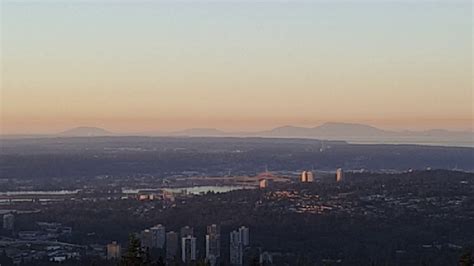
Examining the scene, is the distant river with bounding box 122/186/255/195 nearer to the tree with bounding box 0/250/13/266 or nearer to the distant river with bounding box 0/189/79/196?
the distant river with bounding box 0/189/79/196

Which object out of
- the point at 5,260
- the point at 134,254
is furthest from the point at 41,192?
the point at 134,254

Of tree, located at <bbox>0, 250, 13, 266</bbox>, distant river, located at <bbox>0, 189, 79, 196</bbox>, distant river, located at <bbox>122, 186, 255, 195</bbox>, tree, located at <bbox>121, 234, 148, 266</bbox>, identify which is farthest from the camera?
distant river, located at <bbox>122, 186, 255, 195</bbox>

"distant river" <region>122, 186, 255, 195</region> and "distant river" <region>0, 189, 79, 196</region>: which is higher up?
"distant river" <region>122, 186, 255, 195</region>

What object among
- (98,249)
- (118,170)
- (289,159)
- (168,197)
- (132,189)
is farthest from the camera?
(289,159)

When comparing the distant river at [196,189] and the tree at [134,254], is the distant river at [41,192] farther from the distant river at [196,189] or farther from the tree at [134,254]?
the tree at [134,254]

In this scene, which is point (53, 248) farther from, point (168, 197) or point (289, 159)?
point (289, 159)

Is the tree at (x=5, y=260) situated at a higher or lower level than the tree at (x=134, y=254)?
lower

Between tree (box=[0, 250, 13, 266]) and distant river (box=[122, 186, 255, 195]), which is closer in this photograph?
tree (box=[0, 250, 13, 266])

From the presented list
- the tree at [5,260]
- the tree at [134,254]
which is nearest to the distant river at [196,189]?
the tree at [5,260]

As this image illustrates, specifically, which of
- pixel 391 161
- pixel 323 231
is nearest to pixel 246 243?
pixel 323 231

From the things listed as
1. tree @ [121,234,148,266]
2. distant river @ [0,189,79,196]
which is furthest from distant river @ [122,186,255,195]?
tree @ [121,234,148,266]

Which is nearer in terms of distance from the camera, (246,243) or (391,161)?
(246,243)
